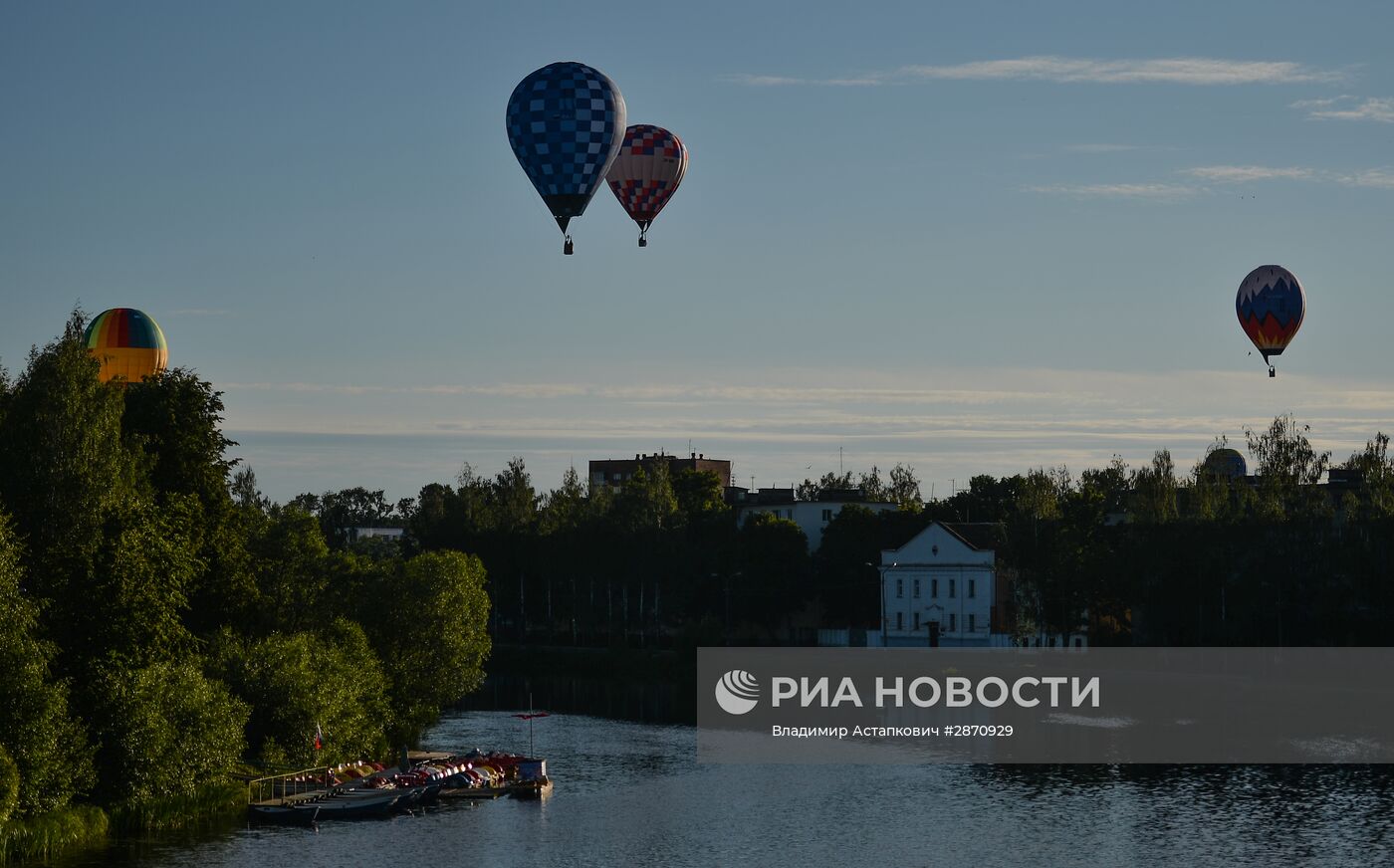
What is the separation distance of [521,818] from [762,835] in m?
8.08

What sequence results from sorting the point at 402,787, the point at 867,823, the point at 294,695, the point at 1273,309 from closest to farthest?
the point at 867,823, the point at 402,787, the point at 294,695, the point at 1273,309

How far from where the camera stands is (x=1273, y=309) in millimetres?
96375

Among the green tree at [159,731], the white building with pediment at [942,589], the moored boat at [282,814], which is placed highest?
the white building with pediment at [942,589]

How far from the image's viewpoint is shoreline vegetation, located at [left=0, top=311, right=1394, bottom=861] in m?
49.1

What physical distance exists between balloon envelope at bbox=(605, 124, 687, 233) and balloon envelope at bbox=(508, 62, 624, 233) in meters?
8.51

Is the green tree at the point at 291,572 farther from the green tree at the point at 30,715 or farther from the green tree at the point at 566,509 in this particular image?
the green tree at the point at 566,509

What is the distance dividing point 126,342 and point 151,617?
34770 mm

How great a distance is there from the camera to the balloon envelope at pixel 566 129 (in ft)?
226

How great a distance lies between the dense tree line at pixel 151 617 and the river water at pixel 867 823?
3.22 metres

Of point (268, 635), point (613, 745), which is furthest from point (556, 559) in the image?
point (268, 635)

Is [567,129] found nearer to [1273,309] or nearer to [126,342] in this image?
[126,342]

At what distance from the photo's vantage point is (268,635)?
217 feet

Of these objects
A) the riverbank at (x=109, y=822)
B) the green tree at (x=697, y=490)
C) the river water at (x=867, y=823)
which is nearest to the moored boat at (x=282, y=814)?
the river water at (x=867, y=823)

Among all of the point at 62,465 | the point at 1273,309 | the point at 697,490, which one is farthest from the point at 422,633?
the point at 697,490
